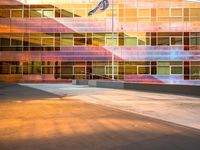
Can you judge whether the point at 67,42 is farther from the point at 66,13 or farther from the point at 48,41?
the point at 66,13

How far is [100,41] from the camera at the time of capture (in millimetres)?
48656

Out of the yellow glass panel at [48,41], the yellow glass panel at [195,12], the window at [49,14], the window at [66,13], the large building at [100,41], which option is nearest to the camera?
the yellow glass panel at [195,12]

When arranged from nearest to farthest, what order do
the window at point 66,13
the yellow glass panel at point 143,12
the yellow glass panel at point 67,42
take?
the yellow glass panel at point 143,12 < the window at point 66,13 < the yellow glass panel at point 67,42

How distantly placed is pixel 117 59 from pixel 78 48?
7260mm

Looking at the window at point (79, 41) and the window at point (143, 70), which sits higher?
the window at point (79, 41)

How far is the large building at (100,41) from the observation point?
4775cm

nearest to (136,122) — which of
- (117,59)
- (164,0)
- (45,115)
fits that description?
(45,115)

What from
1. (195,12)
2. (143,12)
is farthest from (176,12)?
(143,12)

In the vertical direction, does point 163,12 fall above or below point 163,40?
above

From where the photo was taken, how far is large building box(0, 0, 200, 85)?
1880 inches

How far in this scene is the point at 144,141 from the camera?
6758 mm

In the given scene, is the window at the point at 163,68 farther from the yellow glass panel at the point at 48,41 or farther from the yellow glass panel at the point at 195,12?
the yellow glass panel at the point at 48,41

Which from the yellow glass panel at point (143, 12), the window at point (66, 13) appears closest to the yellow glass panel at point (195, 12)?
the yellow glass panel at point (143, 12)

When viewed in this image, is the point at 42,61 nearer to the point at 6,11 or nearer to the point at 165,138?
the point at 6,11
